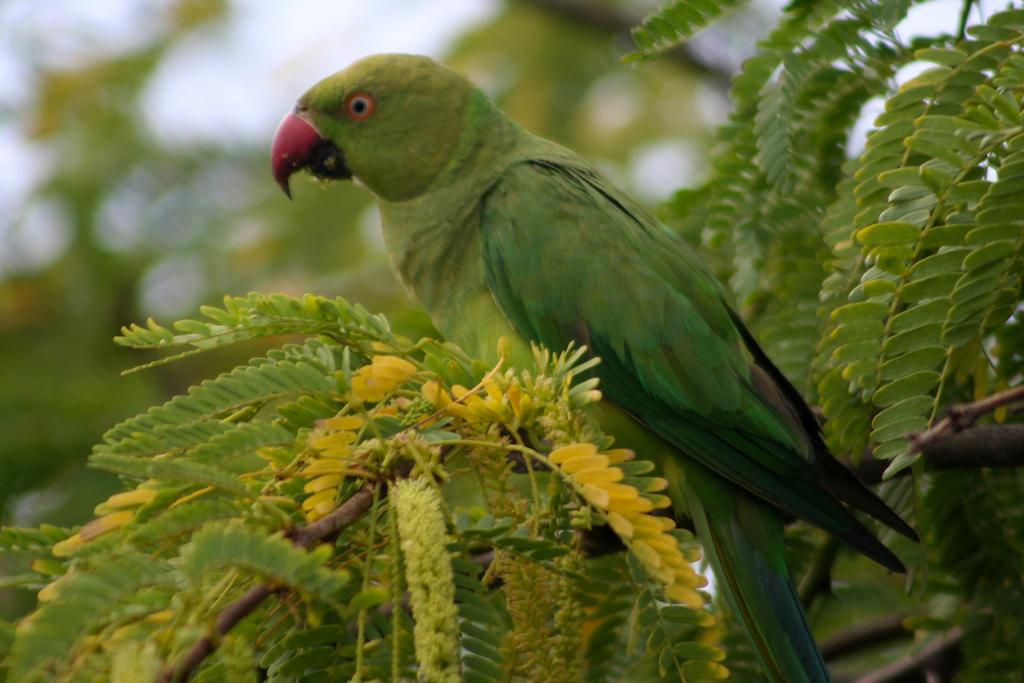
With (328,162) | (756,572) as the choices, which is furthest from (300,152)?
(756,572)

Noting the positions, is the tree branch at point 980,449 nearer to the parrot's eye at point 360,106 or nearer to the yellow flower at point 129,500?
the yellow flower at point 129,500

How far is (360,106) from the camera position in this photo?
11.5 feet

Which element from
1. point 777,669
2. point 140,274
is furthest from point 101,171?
point 777,669

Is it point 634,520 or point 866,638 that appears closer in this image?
point 634,520

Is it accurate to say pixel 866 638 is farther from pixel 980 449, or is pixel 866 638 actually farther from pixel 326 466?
pixel 326 466

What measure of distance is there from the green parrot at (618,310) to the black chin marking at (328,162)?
1.1 inches

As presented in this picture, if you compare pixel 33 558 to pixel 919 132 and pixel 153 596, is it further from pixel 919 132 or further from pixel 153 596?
pixel 919 132

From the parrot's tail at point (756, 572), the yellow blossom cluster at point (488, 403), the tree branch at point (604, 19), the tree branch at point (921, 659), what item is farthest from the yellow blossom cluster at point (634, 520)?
the tree branch at point (604, 19)

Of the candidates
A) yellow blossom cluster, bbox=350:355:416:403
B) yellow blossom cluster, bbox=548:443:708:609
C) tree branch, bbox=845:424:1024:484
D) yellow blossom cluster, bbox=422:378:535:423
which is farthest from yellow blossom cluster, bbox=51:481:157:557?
tree branch, bbox=845:424:1024:484

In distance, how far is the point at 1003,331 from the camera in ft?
8.25

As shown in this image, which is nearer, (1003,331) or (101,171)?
(1003,331)

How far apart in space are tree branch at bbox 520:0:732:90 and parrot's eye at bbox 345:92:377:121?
2.27 meters

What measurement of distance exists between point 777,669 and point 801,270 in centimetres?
100

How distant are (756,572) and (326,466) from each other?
1304 millimetres
